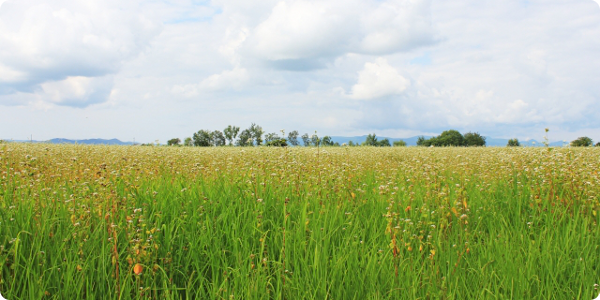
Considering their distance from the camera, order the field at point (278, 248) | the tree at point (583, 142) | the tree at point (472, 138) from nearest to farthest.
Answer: the field at point (278, 248), the tree at point (583, 142), the tree at point (472, 138)

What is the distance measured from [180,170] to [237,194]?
3115 mm

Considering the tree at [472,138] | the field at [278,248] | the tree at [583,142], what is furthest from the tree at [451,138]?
the field at [278,248]

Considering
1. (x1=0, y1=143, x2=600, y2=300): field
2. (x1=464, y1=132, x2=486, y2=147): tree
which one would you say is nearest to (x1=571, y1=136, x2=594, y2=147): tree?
(x1=0, y1=143, x2=600, y2=300): field

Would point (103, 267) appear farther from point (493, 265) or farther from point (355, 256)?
point (493, 265)

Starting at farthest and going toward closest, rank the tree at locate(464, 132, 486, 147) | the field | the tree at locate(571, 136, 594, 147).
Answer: the tree at locate(464, 132, 486, 147) < the tree at locate(571, 136, 594, 147) < the field

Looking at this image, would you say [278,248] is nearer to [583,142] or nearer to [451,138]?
[583,142]

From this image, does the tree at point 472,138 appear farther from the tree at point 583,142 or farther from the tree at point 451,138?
the tree at point 583,142

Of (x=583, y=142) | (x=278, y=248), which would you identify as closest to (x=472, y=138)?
(x=583, y=142)

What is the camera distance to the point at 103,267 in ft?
10.3

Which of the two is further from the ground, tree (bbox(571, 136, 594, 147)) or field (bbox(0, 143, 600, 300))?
tree (bbox(571, 136, 594, 147))

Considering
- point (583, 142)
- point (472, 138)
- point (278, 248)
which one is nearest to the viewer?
point (278, 248)

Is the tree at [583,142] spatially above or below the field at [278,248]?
above

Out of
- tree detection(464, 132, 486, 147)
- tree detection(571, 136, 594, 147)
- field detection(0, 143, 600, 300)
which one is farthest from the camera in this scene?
tree detection(464, 132, 486, 147)

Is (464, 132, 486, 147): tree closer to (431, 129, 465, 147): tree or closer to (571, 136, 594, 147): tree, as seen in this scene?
(431, 129, 465, 147): tree
